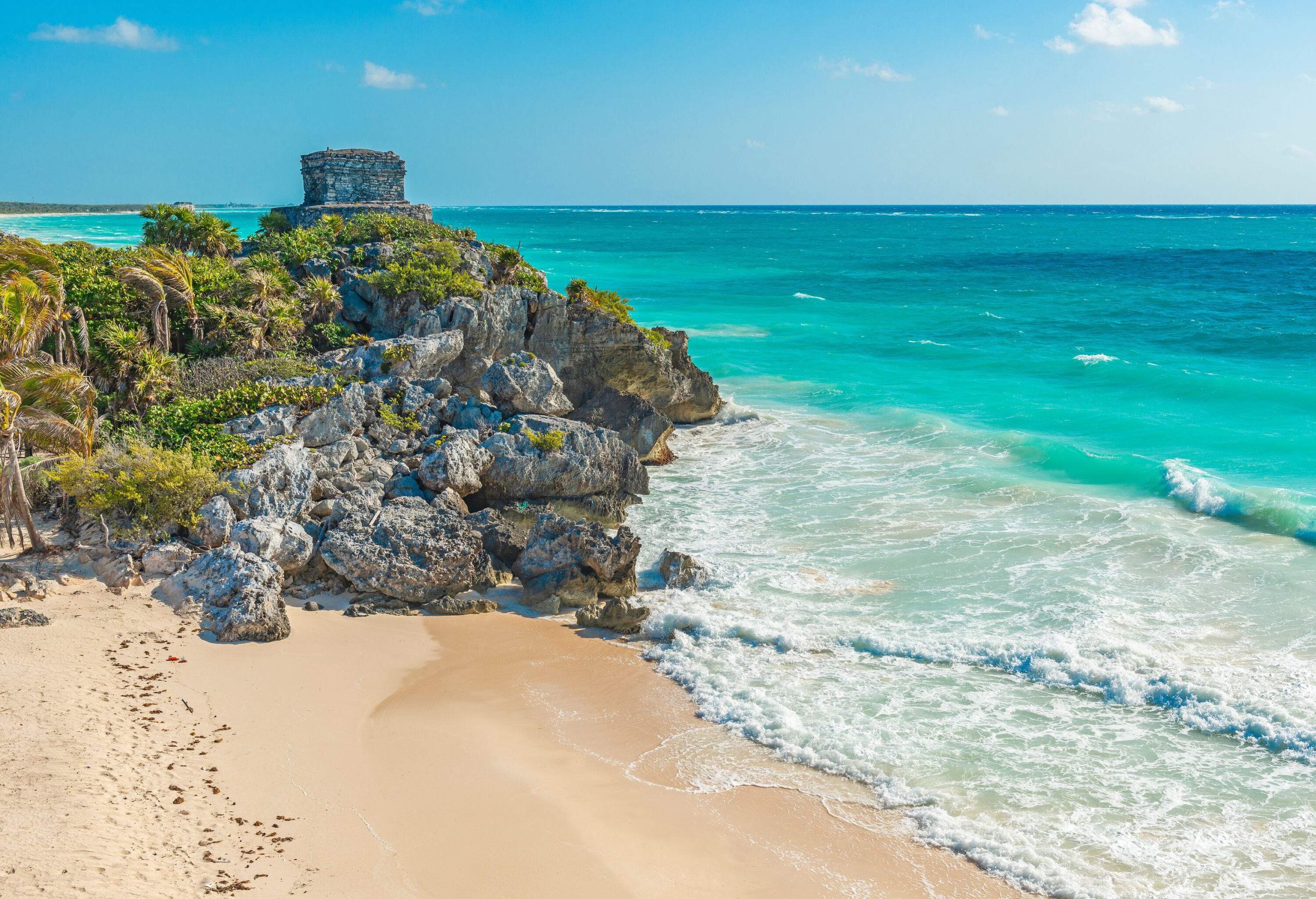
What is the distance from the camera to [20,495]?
14.4m

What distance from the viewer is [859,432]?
92.5 ft

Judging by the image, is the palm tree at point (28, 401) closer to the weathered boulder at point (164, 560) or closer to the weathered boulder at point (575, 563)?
the weathered boulder at point (164, 560)

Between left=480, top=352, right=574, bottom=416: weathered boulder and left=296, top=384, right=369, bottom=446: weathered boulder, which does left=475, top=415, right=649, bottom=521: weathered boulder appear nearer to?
left=480, top=352, right=574, bottom=416: weathered boulder

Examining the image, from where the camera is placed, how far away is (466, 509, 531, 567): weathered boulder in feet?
55.0

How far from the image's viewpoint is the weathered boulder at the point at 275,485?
16.2 meters

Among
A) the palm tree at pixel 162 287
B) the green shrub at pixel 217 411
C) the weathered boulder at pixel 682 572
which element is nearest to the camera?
the weathered boulder at pixel 682 572

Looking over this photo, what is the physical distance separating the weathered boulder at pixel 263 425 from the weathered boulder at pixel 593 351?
8.21m

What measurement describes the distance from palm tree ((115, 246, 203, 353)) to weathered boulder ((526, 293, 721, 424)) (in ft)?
28.4

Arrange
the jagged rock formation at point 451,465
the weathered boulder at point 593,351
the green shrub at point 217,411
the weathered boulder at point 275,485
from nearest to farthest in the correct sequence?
the jagged rock formation at point 451,465, the weathered boulder at point 275,485, the green shrub at point 217,411, the weathered boulder at point 593,351

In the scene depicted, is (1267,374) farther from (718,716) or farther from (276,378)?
(276,378)

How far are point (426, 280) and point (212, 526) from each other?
1108 centimetres

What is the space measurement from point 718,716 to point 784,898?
3489mm

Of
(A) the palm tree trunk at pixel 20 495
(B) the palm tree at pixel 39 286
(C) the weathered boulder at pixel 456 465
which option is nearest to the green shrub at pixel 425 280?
(C) the weathered boulder at pixel 456 465

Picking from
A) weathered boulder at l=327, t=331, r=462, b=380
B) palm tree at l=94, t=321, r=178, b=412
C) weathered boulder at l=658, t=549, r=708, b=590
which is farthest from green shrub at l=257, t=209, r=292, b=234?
weathered boulder at l=658, t=549, r=708, b=590
